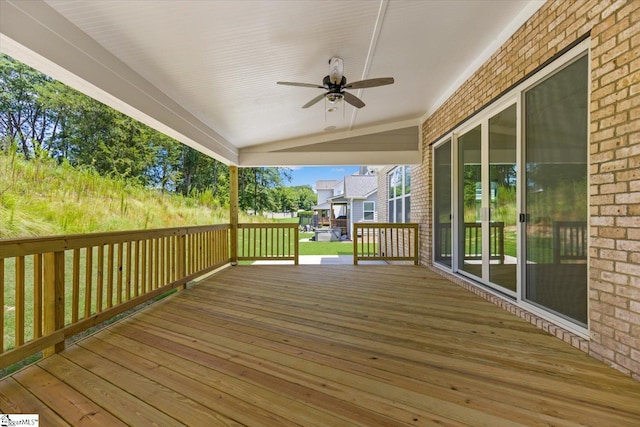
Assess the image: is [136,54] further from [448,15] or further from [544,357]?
[544,357]

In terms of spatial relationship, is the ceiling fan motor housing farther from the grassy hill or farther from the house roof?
the house roof

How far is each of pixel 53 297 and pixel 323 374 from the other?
211 centimetres

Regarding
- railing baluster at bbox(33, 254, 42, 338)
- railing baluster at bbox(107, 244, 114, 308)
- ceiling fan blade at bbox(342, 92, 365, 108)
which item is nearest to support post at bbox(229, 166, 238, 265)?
railing baluster at bbox(107, 244, 114, 308)

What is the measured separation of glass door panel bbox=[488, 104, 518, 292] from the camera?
3.15m

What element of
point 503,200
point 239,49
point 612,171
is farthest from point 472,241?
point 239,49

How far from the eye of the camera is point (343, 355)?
85.4 inches

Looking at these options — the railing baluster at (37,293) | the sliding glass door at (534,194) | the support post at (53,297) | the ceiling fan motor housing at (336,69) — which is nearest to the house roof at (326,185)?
the sliding glass door at (534,194)

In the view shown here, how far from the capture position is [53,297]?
89.5 inches

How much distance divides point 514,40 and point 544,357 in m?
2.95

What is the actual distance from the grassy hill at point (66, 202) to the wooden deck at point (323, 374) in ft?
6.29

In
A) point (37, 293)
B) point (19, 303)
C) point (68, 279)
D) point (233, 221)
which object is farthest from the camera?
point (233, 221)

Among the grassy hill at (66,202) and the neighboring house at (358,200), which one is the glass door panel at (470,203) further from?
the neighboring house at (358,200)

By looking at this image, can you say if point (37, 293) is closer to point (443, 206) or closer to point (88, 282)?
point (88, 282)

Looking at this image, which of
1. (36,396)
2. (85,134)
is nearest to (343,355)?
(36,396)
